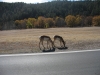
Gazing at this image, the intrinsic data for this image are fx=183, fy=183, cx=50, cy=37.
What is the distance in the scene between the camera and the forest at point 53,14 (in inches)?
3533

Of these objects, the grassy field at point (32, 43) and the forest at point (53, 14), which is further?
the forest at point (53, 14)

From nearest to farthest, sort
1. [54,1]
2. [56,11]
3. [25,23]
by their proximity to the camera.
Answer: [25,23] < [56,11] < [54,1]

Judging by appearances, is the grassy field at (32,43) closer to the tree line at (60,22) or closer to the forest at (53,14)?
the forest at (53,14)

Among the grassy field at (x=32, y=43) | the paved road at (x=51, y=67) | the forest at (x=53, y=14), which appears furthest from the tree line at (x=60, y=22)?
the paved road at (x=51, y=67)

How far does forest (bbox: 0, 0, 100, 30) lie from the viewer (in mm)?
89750

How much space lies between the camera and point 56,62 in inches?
295

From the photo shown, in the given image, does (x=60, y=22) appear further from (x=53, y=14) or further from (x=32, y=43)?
(x=32, y=43)

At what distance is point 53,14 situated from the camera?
109 m

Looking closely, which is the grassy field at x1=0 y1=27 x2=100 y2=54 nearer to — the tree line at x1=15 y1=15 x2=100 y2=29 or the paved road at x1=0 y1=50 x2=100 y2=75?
the paved road at x1=0 y1=50 x2=100 y2=75

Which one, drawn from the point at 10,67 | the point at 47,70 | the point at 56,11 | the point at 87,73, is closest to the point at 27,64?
the point at 10,67

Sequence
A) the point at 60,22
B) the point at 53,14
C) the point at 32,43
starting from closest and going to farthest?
the point at 32,43, the point at 60,22, the point at 53,14

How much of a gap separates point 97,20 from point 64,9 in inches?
1162

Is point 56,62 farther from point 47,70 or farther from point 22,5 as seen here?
point 22,5

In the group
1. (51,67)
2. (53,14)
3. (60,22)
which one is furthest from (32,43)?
(53,14)
